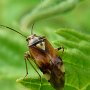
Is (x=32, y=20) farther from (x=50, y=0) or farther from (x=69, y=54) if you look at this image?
(x=69, y=54)

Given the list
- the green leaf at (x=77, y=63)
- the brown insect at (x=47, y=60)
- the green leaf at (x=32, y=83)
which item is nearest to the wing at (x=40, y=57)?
the brown insect at (x=47, y=60)

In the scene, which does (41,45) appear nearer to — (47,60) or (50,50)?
(50,50)

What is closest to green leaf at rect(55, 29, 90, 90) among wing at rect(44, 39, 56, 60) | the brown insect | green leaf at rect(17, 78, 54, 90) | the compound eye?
the brown insect

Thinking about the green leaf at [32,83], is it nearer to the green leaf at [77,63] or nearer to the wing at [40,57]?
the green leaf at [77,63]

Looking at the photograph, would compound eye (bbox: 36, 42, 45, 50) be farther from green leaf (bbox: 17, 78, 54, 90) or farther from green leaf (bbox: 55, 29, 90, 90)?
green leaf (bbox: 17, 78, 54, 90)

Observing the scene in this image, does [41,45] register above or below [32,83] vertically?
above

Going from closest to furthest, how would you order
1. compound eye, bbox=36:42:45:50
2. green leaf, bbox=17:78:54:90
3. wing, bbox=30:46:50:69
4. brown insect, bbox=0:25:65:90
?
green leaf, bbox=17:78:54:90 < brown insect, bbox=0:25:65:90 < wing, bbox=30:46:50:69 < compound eye, bbox=36:42:45:50

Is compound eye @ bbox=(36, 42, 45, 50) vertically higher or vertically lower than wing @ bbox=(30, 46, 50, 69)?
higher

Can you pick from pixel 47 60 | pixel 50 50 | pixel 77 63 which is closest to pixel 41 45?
pixel 50 50

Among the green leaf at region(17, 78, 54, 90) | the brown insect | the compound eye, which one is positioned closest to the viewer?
the green leaf at region(17, 78, 54, 90)
